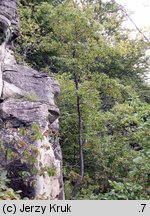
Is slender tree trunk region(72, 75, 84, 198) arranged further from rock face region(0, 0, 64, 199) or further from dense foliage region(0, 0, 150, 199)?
rock face region(0, 0, 64, 199)

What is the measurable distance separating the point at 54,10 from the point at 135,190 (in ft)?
16.7

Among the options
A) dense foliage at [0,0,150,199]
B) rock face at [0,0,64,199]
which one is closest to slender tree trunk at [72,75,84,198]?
dense foliage at [0,0,150,199]

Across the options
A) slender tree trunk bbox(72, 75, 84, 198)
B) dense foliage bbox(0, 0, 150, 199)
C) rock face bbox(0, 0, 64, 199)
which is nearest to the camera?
rock face bbox(0, 0, 64, 199)

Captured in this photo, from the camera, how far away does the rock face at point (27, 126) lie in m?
4.74

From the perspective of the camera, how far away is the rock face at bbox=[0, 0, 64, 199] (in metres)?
4.74

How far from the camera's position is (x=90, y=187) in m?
7.59

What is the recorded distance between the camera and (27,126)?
212 inches

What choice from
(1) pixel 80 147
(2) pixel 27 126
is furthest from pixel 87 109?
(2) pixel 27 126

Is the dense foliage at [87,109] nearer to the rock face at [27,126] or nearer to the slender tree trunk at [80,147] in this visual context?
the slender tree trunk at [80,147]

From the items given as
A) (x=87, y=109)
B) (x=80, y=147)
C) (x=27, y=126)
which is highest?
(x=87, y=109)

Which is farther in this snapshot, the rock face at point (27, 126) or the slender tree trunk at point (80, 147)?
the slender tree trunk at point (80, 147)

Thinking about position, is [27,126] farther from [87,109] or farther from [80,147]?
[87,109]

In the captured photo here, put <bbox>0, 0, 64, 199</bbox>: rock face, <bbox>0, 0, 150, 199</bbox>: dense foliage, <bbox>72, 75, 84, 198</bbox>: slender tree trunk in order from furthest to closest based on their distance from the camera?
<bbox>0, 0, 150, 199</bbox>: dense foliage
<bbox>72, 75, 84, 198</bbox>: slender tree trunk
<bbox>0, 0, 64, 199</bbox>: rock face

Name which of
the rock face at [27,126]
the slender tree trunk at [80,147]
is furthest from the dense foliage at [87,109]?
the rock face at [27,126]
